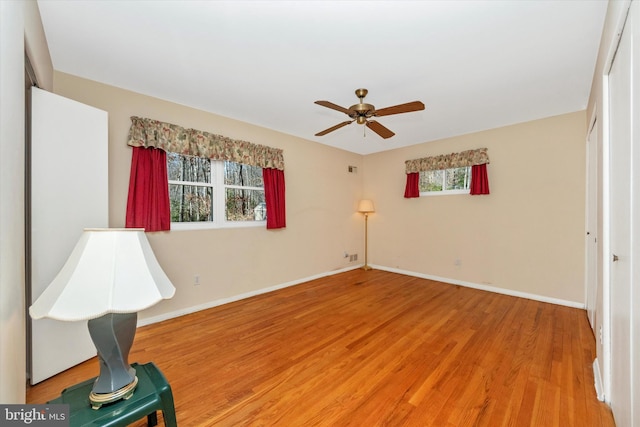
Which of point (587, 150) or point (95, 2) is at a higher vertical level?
point (95, 2)

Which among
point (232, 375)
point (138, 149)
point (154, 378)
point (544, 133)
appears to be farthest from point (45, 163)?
point (544, 133)

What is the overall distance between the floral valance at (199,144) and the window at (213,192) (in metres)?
0.15

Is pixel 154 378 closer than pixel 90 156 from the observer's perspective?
Yes

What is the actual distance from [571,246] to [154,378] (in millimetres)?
4606

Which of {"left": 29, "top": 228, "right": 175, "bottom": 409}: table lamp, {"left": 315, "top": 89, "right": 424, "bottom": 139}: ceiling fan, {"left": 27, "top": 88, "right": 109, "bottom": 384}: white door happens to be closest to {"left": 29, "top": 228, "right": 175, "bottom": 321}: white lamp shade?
{"left": 29, "top": 228, "right": 175, "bottom": 409}: table lamp

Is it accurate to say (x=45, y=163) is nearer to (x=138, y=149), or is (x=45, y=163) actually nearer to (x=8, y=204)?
(x=138, y=149)

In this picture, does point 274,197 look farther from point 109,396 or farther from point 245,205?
point 109,396

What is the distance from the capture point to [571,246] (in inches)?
129

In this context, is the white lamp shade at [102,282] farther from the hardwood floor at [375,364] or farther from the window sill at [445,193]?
the window sill at [445,193]

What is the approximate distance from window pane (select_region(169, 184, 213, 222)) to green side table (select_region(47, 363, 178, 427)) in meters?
2.18

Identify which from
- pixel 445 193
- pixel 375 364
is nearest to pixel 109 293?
pixel 375 364

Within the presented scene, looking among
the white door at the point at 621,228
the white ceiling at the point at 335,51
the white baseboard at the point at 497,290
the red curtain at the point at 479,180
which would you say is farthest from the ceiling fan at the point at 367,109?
the white baseboard at the point at 497,290

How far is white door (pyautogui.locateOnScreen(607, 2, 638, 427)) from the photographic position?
118 cm

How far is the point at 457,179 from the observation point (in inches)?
171
